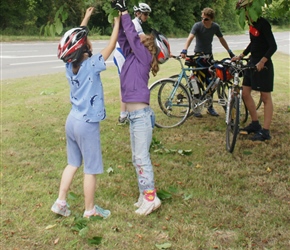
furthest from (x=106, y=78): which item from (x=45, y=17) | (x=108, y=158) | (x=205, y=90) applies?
(x=45, y=17)

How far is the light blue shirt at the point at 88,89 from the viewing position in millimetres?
3434

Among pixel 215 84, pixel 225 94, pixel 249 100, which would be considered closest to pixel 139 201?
pixel 249 100

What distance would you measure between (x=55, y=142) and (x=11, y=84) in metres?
5.65

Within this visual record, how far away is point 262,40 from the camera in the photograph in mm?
5930

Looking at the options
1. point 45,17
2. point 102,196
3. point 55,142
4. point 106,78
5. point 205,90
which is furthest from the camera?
point 45,17

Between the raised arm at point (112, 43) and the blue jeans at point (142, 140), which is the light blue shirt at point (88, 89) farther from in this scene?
the blue jeans at point (142, 140)

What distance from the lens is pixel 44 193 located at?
14.2 ft

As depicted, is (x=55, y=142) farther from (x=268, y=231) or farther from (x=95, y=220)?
(x=268, y=231)

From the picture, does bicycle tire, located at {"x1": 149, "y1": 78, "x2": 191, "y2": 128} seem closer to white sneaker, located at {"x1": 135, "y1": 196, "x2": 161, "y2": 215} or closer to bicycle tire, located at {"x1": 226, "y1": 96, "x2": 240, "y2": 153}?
bicycle tire, located at {"x1": 226, "y1": 96, "x2": 240, "y2": 153}

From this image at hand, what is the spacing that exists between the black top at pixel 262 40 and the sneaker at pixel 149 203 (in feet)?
9.55

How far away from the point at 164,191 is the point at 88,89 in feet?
4.53

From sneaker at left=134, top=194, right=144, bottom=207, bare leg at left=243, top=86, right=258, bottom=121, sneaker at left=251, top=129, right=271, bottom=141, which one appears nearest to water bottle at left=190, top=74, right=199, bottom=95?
bare leg at left=243, top=86, right=258, bottom=121

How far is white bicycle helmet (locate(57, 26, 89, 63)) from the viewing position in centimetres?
334

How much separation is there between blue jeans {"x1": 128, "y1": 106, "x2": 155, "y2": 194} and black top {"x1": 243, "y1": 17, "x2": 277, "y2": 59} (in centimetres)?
269
